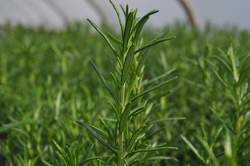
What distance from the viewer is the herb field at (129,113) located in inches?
27.2

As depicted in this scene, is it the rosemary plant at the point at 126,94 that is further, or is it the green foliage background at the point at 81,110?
the green foliage background at the point at 81,110

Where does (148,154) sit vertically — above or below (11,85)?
below

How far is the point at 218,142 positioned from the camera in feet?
3.22

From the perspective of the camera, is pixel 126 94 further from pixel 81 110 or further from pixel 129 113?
A: pixel 81 110

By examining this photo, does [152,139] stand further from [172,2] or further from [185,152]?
[172,2]

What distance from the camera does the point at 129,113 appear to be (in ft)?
2.19

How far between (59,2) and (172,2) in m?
3.02

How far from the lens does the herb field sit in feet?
2.27

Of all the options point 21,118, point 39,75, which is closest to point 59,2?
point 39,75

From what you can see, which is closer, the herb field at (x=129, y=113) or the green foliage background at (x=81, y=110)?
the herb field at (x=129, y=113)

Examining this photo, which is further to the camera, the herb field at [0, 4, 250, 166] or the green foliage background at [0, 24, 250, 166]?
the green foliage background at [0, 24, 250, 166]

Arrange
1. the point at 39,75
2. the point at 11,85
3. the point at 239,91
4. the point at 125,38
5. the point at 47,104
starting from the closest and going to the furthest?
1. the point at 125,38
2. the point at 239,91
3. the point at 47,104
4. the point at 11,85
5. the point at 39,75

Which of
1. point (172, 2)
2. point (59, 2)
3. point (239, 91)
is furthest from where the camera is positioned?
point (59, 2)

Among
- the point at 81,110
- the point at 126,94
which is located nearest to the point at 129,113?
the point at 126,94
